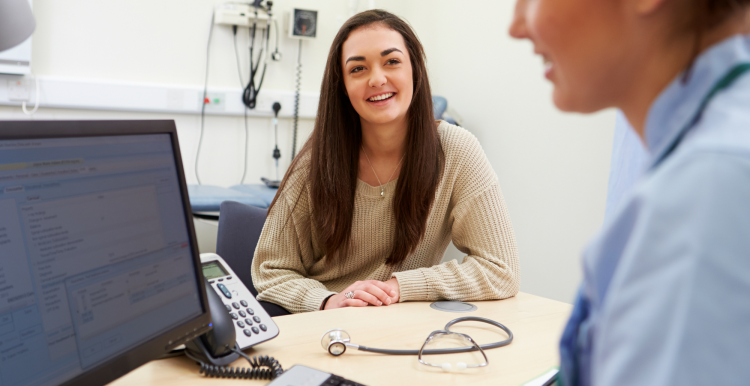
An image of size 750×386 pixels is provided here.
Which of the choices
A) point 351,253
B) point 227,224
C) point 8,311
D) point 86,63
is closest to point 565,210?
point 351,253

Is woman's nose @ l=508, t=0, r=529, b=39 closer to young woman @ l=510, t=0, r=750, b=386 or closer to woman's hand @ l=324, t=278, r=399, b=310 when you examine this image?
young woman @ l=510, t=0, r=750, b=386

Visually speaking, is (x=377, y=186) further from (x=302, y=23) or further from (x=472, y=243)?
(x=302, y=23)

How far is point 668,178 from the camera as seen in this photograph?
291mm

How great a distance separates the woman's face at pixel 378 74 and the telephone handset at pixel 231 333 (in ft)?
2.29

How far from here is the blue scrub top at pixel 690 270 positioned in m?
0.27

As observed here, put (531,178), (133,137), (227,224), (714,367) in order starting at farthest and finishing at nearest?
(531,178) → (227,224) → (133,137) → (714,367)

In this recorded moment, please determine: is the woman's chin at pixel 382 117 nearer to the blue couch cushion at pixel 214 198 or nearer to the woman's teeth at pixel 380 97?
Answer: the woman's teeth at pixel 380 97

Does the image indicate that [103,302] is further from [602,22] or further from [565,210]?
[565,210]

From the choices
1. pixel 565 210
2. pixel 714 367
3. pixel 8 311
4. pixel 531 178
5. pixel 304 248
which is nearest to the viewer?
pixel 714 367

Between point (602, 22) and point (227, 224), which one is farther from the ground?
point (602, 22)

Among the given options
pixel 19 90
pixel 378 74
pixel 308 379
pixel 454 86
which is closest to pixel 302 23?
pixel 454 86

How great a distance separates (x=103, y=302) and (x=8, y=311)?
0.11m

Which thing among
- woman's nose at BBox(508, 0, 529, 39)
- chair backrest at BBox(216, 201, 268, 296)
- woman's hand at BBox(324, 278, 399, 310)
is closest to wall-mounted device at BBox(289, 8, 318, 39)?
chair backrest at BBox(216, 201, 268, 296)

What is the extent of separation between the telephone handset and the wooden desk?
18 mm
